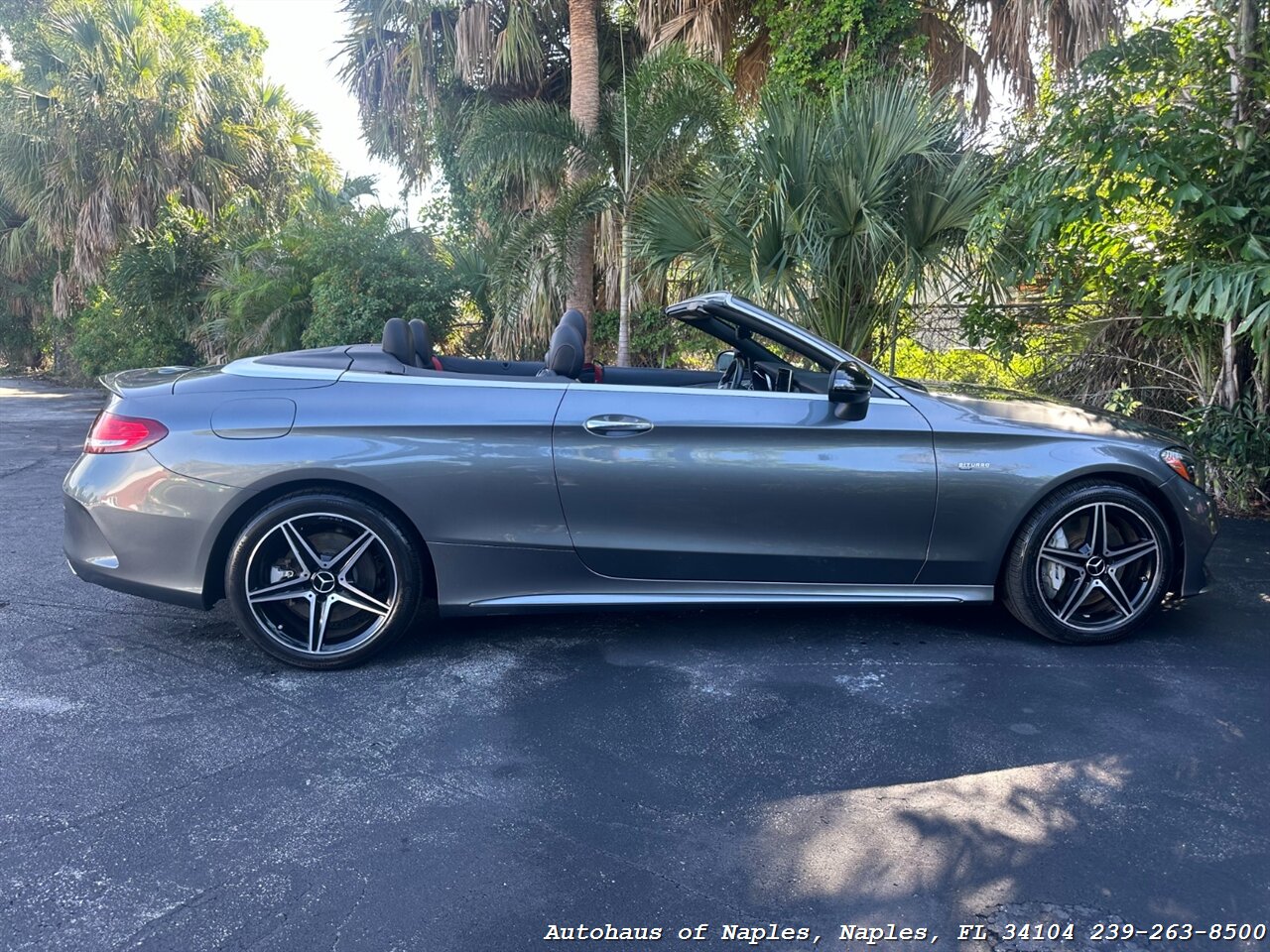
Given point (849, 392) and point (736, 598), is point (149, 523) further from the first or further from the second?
point (849, 392)

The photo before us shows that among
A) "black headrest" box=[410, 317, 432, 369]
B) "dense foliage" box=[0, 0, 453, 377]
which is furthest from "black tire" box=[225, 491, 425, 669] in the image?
"dense foliage" box=[0, 0, 453, 377]

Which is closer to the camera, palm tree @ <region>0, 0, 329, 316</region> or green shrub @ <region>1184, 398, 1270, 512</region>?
green shrub @ <region>1184, 398, 1270, 512</region>

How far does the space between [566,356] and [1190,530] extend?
272 centimetres

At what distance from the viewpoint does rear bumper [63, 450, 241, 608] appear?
3717 mm

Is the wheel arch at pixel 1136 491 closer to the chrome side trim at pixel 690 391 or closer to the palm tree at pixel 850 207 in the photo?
the chrome side trim at pixel 690 391

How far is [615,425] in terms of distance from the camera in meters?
3.88

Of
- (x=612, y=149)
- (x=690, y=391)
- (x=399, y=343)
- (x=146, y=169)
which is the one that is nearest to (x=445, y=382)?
(x=399, y=343)

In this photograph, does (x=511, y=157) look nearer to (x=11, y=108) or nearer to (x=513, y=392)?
(x=513, y=392)

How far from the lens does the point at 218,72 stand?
17.9 meters

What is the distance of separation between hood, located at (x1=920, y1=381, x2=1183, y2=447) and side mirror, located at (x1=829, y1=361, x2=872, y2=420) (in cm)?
39

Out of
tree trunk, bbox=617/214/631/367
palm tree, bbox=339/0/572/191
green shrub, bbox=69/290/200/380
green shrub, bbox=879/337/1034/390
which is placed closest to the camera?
green shrub, bbox=879/337/1034/390

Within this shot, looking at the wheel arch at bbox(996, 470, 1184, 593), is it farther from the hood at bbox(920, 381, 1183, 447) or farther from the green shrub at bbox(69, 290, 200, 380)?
the green shrub at bbox(69, 290, 200, 380)

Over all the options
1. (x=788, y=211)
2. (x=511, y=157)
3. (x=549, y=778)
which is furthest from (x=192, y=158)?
(x=549, y=778)

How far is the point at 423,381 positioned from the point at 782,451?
1.45 metres
